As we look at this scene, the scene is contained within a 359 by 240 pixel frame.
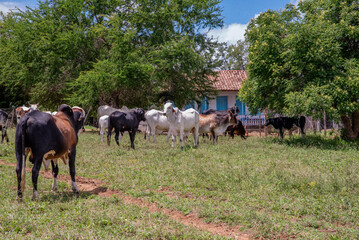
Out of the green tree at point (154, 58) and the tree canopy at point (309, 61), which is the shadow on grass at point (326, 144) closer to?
the tree canopy at point (309, 61)

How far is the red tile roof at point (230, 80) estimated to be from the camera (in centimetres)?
3388

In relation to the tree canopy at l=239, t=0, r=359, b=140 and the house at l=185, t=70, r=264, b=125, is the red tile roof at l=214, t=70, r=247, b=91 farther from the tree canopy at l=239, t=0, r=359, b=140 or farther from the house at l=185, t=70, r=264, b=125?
the tree canopy at l=239, t=0, r=359, b=140

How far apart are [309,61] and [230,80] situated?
19.7 meters

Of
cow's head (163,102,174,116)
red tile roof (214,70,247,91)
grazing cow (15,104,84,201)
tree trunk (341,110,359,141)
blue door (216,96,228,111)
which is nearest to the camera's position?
grazing cow (15,104,84,201)

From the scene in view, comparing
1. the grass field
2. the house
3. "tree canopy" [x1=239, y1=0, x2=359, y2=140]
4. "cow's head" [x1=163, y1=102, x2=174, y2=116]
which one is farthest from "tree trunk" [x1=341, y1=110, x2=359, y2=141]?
the house

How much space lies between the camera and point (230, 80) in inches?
1389

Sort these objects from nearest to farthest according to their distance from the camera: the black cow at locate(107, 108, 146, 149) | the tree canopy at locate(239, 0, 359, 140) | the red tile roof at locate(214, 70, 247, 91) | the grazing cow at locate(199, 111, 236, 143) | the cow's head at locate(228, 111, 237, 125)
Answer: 1. the tree canopy at locate(239, 0, 359, 140)
2. the black cow at locate(107, 108, 146, 149)
3. the grazing cow at locate(199, 111, 236, 143)
4. the cow's head at locate(228, 111, 237, 125)
5. the red tile roof at locate(214, 70, 247, 91)

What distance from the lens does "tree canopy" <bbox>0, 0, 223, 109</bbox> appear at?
80.9 ft

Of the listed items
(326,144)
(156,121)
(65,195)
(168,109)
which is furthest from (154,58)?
(65,195)

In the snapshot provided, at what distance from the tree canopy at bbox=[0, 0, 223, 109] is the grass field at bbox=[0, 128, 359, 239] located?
1401 cm

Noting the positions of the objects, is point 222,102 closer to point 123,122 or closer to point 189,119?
point 189,119

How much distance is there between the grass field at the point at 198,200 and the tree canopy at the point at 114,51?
14.0 meters

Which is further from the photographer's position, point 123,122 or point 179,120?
point 179,120

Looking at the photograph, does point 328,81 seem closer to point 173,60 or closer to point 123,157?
point 123,157
